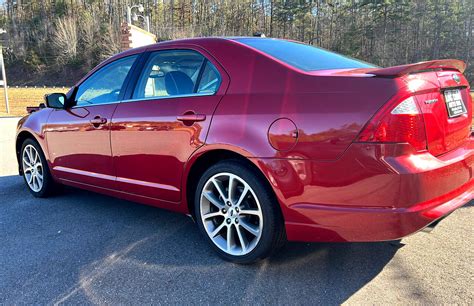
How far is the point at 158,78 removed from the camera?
3463 mm

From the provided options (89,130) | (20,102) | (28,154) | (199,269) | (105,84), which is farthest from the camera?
(20,102)

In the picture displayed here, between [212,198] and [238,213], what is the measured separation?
248 mm

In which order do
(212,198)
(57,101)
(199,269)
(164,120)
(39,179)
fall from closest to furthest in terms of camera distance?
(199,269)
(212,198)
(164,120)
(57,101)
(39,179)

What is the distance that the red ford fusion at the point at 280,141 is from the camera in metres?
2.22

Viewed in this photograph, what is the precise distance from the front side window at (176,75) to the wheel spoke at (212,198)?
0.77m

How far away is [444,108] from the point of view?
2.46 m

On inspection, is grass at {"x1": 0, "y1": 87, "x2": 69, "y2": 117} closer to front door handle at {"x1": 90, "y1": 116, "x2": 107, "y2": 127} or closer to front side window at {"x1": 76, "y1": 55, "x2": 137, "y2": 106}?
front side window at {"x1": 76, "y1": 55, "x2": 137, "y2": 106}

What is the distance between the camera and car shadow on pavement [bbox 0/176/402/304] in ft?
8.21

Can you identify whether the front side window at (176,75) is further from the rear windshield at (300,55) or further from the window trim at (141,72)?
the rear windshield at (300,55)

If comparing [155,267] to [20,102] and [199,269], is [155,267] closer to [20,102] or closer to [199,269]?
[199,269]

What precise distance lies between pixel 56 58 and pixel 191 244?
3141 inches

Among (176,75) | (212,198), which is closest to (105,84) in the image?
(176,75)

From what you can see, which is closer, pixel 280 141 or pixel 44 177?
pixel 280 141

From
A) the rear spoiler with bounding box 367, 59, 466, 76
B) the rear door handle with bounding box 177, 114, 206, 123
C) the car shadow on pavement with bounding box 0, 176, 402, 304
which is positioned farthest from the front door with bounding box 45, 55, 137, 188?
the rear spoiler with bounding box 367, 59, 466, 76
